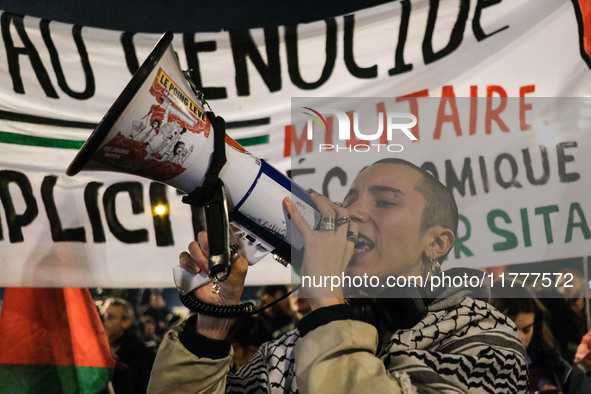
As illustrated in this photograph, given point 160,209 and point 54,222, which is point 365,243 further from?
point 54,222

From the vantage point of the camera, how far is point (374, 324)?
1.24 m

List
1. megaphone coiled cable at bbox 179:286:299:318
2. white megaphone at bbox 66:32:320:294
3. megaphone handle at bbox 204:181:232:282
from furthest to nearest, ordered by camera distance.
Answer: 1. megaphone coiled cable at bbox 179:286:299:318
2. megaphone handle at bbox 204:181:232:282
3. white megaphone at bbox 66:32:320:294

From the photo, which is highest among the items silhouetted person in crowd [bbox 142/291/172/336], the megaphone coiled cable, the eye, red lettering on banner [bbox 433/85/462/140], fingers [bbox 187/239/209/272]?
red lettering on banner [bbox 433/85/462/140]

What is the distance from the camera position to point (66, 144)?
6.29 ft

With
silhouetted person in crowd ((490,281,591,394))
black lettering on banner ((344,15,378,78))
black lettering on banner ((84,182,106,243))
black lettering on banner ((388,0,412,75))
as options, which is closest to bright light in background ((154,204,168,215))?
black lettering on banner ((84,182,106,243))

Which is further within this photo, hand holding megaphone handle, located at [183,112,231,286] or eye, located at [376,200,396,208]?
eye, located at [376,200,396,208]

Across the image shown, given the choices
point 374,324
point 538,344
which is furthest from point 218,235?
point 538,344

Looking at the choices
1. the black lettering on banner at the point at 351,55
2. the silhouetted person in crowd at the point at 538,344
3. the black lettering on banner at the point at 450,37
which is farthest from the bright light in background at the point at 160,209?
the silhouetted person in crowd at the point at 538,344

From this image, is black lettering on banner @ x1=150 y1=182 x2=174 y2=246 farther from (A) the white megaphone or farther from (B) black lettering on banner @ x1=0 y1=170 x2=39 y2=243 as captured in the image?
(A) the white megaphone

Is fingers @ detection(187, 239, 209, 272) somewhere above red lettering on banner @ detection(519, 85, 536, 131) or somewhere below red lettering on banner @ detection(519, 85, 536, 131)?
below

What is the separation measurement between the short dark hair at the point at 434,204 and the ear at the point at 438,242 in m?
0.01

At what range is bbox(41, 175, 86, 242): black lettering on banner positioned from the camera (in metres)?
1.88

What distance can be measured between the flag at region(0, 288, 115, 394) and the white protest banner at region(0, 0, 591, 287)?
14cm

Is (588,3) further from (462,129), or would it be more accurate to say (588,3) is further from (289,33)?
(289,33)
